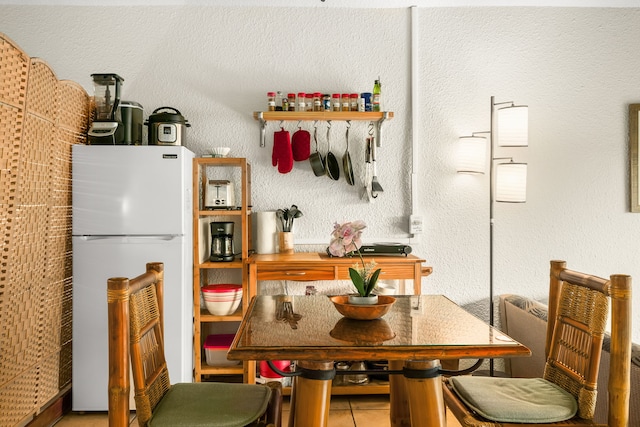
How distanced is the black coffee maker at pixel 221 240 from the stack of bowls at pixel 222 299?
205mm

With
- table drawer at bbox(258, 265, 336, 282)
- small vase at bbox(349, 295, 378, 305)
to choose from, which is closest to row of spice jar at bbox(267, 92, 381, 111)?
table drawer at bbox(258, 265, 336, 282)

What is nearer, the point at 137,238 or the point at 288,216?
the point at 137,238

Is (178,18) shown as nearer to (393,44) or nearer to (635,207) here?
(393,44)

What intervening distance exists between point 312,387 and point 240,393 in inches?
10.5

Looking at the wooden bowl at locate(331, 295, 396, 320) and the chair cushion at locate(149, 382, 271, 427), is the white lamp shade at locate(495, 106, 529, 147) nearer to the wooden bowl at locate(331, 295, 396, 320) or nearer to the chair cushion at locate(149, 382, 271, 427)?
the wooden bowl at locate(331, 295, 396, 320)

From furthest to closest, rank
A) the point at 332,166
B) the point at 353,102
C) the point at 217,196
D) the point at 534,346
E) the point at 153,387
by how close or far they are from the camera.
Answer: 1. the point at 332,166
2. the point at 353,102
3. the point at 217,196
4. the point at 534,346
5. the point at 153,387

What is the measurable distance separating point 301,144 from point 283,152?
0.45 feet

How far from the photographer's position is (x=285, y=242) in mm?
3514

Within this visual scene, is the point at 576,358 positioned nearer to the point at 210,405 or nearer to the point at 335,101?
the point at 210,405

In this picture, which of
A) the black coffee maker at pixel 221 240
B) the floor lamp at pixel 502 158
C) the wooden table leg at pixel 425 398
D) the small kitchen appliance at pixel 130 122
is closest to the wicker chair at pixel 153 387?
the wooden table leg at pixel 425 398

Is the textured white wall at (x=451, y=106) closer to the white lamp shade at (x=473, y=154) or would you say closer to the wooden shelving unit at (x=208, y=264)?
the white lamp shade at (x=473, y=154)

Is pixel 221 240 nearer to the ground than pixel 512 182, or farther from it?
nearer to the ground

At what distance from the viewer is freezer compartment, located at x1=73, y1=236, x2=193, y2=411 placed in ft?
9.74

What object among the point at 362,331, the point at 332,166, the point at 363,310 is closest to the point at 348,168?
the point at 332,166
